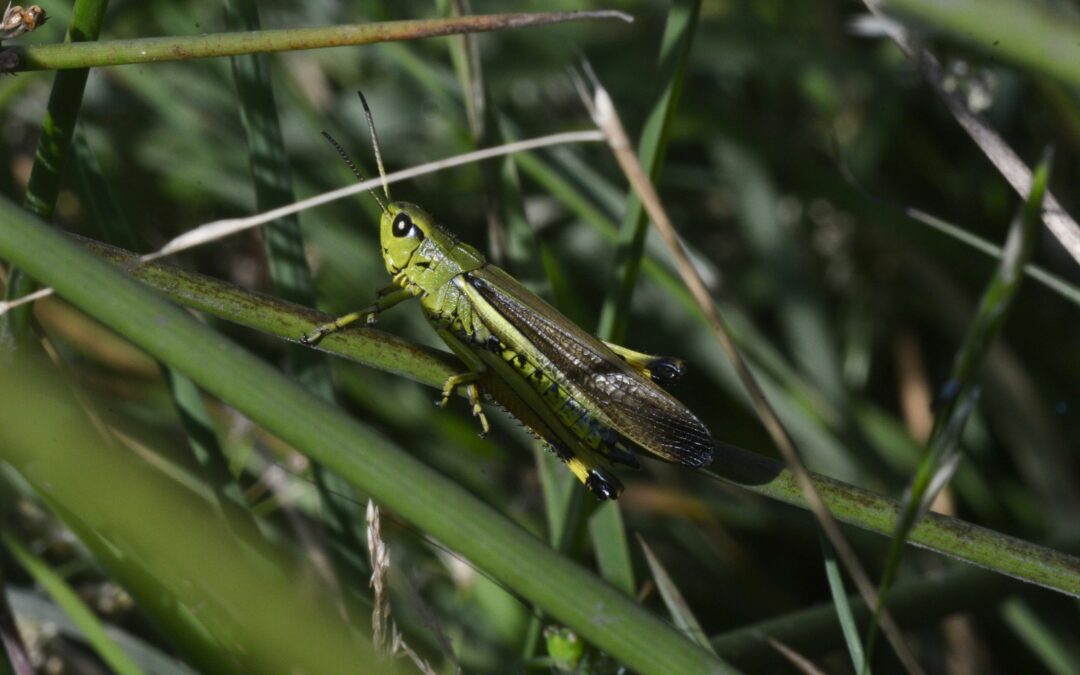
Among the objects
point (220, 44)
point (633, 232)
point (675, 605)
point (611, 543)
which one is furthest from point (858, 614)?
point (220, 44)

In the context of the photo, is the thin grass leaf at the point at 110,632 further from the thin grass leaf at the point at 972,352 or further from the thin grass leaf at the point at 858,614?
the thin grass leaf at the point at 972,352

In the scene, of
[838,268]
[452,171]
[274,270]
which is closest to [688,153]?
[838,268]

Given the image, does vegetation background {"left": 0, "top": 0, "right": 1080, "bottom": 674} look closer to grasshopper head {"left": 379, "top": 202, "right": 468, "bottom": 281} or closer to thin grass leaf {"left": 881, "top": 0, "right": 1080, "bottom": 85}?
grasshopper head {"left": 379, "top": 202, "right": 468, "bottom": 281}

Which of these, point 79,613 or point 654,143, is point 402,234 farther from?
point 79,613

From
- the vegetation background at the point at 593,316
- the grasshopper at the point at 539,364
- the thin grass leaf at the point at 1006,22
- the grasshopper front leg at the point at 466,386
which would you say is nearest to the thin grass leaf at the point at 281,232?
the vegetation background at the point at 593,316

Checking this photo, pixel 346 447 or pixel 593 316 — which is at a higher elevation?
pixel 346 447
